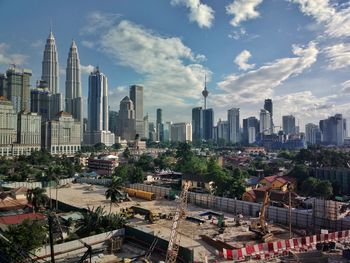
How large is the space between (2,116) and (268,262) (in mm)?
164535

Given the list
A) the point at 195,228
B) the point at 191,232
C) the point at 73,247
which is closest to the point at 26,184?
the point at 73,247

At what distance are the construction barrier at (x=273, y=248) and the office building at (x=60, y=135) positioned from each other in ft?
556

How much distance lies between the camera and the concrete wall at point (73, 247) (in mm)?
28500

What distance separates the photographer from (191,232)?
37.2 m

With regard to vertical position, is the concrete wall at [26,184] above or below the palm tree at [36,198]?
below

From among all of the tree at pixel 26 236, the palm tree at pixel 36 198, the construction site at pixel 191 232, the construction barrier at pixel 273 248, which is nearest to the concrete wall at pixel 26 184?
the construction site at pixel 191 232

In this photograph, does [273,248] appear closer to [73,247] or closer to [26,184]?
[73,247]

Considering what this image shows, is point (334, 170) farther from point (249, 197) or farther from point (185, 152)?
point (185, 152)

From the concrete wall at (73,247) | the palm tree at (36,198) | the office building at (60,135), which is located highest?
the office building at (60,135)

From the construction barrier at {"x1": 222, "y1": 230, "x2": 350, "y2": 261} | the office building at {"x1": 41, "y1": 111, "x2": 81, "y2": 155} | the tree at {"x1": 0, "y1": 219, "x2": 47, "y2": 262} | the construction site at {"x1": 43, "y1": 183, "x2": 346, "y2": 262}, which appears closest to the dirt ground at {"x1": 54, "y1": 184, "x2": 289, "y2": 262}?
the construction site at {"x1": 43, "y1": 183, "x2": 346, "y2": 262}

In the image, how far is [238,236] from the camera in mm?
35562

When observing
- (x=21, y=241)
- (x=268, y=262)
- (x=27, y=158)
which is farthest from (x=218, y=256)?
(x=27, y=158)

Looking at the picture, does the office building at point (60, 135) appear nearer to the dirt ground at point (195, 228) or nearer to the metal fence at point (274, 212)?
the dirt ground at point (195, 228)

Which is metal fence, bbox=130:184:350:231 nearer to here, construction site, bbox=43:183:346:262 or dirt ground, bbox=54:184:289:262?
construction site, bbox=43:183:346:262
